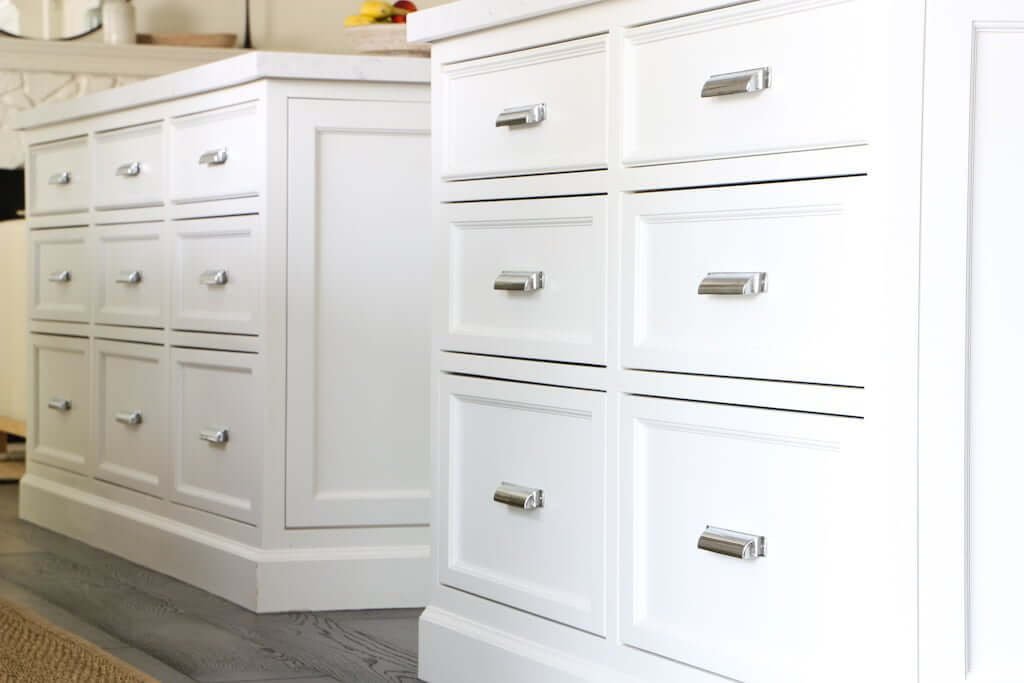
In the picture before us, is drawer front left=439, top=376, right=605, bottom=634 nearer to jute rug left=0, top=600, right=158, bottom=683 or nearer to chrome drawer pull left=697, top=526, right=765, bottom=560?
chrome drawer pull left=697, top=526, right=765, bottom=560

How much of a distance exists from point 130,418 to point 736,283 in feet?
5.63

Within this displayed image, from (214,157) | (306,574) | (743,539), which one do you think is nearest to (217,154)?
(214,157)

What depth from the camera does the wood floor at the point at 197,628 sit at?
1940 millimetres

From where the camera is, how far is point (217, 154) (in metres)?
2.45

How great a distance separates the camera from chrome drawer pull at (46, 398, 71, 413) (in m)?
3.09

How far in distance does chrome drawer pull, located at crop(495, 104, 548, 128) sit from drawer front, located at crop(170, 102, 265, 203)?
2.39 feet

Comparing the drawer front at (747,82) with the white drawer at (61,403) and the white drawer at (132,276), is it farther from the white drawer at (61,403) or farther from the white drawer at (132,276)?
the white drawer at (61,403)

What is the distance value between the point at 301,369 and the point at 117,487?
739 millimetres

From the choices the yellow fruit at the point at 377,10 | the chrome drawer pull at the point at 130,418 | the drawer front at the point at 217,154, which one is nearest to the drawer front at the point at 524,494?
the drawer front at the point at 217,154

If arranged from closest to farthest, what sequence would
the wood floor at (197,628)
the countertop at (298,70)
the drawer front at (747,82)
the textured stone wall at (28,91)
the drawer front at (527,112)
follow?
1. the drawer front at (747,82)
2. the drawer front at (527,112)
3. the wood floor at (197,628)
4. the countertop at (298,70)
5. the textured stone wall at (28,91)

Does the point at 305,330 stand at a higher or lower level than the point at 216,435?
higher

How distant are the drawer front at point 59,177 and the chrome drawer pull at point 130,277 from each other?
11.2 inches

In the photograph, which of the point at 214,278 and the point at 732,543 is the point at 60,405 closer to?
the point at 214,278

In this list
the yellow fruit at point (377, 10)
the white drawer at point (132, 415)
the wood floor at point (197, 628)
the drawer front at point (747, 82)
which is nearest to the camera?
the drawer front at point (747, 82)
